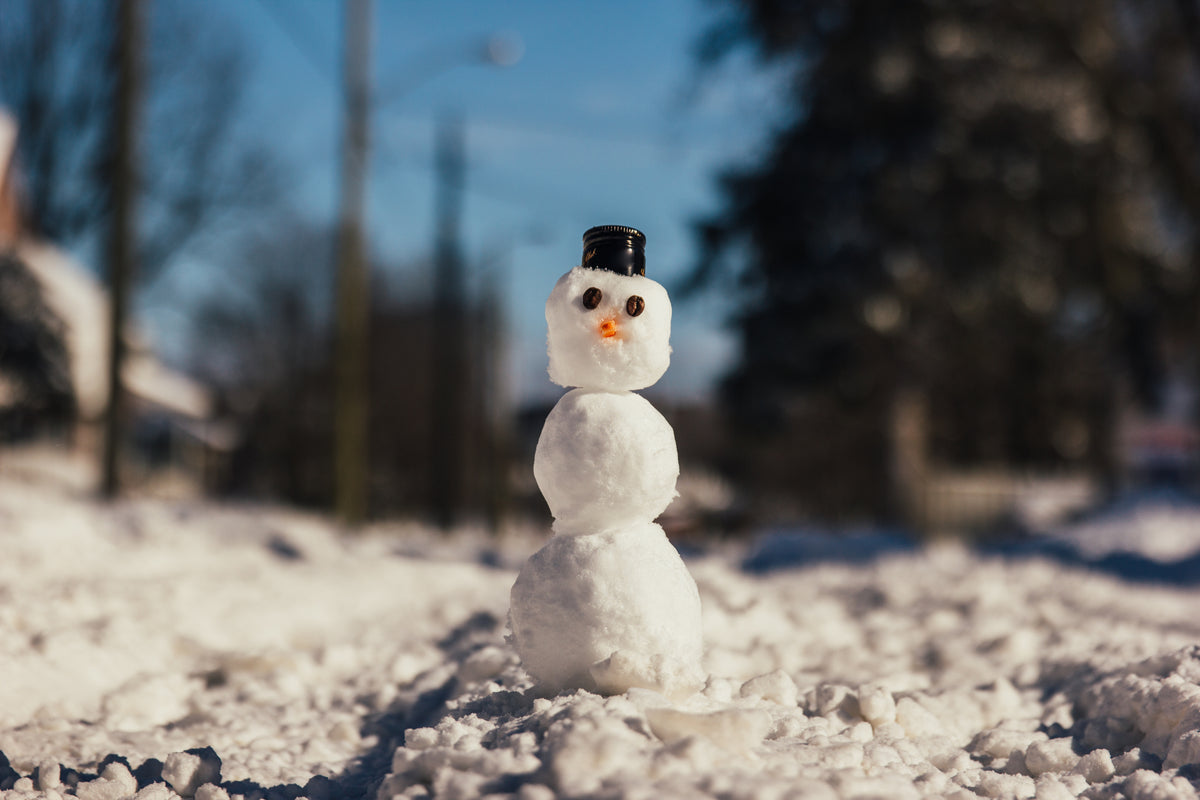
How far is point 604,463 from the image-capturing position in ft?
9.53

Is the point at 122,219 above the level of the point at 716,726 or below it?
above

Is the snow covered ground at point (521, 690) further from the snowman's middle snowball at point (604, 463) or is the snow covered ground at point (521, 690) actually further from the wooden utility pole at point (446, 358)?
the wooden utility pole at point (446, 358)

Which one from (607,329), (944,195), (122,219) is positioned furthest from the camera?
(944,195)

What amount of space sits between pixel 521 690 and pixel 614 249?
159cm

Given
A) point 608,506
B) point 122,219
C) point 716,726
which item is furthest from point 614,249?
point 122,219

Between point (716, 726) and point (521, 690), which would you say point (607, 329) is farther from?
point (521, 690)

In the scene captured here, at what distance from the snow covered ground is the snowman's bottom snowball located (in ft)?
0.39

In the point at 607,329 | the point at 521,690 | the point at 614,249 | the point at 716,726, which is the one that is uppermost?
the point at 614,249

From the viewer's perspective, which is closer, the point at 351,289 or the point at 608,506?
the point at 608,506

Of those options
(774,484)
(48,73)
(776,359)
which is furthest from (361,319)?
(48,73)

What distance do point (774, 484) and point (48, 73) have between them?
21.8m

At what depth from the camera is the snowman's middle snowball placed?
2.91 meters

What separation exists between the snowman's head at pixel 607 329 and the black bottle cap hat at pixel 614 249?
39mm

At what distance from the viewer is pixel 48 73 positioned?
24406mm
